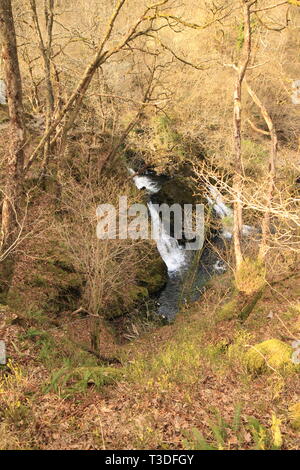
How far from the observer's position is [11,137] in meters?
6.62

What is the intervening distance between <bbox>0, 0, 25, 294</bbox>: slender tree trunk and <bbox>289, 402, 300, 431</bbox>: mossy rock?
15.7ft

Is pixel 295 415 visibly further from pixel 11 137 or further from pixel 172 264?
pixel 172 264

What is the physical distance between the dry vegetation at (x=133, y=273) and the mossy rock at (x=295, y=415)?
0.03 metres

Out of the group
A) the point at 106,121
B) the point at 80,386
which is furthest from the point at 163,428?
the point at 106,121

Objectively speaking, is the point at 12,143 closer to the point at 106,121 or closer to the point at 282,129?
the point at 106,121

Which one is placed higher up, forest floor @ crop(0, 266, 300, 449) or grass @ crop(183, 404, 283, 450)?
grass @ crop(183, 404, 283, 450)

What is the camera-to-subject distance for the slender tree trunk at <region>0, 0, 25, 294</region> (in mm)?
5949

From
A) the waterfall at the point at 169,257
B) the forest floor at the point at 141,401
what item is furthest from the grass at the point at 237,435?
the waterfall at the point at 169,257

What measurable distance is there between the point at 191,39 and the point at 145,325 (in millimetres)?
16184

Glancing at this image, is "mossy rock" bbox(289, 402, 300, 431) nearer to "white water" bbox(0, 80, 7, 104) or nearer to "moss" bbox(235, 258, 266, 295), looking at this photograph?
"moss" bbox(235, 258, 266, 295)

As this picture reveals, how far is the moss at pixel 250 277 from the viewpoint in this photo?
7.54m

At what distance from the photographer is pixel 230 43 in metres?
19.6

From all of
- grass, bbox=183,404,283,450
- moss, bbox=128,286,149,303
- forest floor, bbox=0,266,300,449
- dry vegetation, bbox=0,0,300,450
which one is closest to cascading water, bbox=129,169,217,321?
dry vegetation, bbox=0,0,300,450

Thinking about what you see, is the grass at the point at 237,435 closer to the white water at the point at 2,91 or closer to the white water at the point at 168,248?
the white water at the point at 168,248
